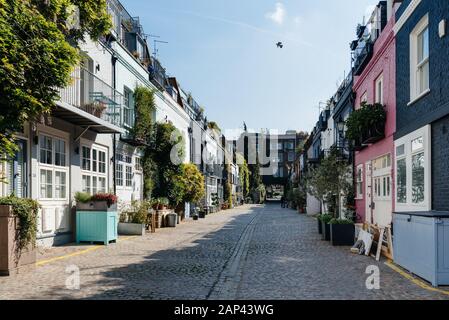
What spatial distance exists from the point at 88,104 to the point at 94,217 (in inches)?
130

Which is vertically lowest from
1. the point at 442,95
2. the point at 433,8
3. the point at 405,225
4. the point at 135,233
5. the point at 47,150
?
the point at 135,233

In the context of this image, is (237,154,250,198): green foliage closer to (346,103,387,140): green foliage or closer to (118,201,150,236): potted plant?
(118,201,150,236): potted plant

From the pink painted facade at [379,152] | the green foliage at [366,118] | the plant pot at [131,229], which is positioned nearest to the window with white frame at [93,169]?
the plant pot at [131,229]

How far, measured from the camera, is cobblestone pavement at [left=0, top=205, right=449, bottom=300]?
6.93 metres

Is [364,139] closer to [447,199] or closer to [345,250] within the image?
[345,250]

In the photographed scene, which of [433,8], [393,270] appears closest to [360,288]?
[393,270]

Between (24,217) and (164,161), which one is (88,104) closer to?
(24,217)

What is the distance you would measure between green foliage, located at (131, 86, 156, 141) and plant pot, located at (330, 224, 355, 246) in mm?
8725

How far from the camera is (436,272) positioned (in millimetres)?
7461

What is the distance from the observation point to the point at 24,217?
326 inches

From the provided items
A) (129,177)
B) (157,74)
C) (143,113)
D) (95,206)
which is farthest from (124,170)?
(157,74)

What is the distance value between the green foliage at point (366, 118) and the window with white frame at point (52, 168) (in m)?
8.74

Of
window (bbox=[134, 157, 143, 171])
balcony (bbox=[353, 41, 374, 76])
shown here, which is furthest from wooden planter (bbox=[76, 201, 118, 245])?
balcony (bbox=[353, 41, 374, 76])

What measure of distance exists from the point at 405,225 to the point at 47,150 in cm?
881
